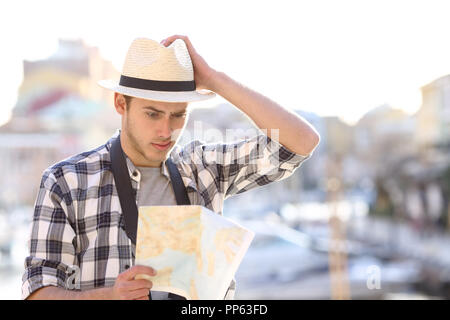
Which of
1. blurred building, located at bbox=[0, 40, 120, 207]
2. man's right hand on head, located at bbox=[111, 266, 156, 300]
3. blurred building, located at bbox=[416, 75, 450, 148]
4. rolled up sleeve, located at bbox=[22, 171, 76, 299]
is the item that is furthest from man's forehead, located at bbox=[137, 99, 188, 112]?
blurred building, located at bbox=[0, 40, 120, 207]

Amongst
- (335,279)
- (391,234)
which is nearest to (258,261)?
(335,279)

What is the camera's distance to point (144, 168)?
1.48 metres

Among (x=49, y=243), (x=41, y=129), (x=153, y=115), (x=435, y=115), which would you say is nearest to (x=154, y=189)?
(x=153, y=115)

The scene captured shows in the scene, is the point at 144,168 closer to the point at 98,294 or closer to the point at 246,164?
the point at 246,164

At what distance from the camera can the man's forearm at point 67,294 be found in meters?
1.18

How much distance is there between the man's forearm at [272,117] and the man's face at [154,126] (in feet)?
0.38

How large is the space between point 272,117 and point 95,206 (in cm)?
42

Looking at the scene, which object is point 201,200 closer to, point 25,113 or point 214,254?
point 214,254

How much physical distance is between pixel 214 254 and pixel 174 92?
0.39 metres

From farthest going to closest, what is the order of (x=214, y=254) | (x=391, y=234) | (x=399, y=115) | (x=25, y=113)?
(x=25, y=113) → (x=399, y=115) → (x=391, y=234) → (x=214, y=254)

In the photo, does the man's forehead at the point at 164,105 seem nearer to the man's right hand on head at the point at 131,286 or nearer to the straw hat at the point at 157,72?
the straw hat at the point at 157,72

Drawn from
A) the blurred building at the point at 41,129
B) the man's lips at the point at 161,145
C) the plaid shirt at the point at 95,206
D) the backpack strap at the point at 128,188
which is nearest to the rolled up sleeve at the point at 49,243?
the plaid shirt at the point at 95,206

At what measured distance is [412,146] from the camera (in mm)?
22703

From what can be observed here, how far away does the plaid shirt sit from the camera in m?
1.28
